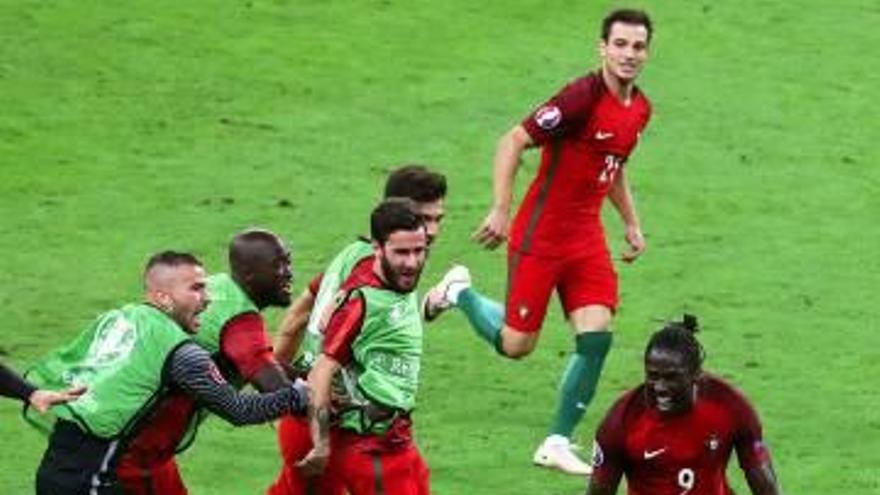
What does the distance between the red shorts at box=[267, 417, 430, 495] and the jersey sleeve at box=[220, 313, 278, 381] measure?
611 millimetres

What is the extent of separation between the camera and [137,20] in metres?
23.7

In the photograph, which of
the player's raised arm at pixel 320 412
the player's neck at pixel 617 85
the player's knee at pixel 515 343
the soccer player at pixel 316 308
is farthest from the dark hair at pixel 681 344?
the player's knee at pixel 515 343

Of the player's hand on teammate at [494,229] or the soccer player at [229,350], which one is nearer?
the soccer player at [229,350]

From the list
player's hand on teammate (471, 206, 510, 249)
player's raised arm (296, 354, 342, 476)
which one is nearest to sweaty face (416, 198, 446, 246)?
player's raised arm (296, 354, 342, 476)

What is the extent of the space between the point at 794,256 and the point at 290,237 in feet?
11.8

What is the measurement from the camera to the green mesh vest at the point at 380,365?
11.5 meters

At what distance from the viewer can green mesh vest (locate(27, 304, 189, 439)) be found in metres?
10.8

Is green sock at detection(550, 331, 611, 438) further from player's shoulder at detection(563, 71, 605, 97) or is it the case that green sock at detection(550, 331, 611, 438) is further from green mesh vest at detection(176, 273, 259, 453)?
green mesh vest at detection(176, 273, 259, 453)

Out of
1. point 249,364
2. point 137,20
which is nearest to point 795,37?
point 137,20

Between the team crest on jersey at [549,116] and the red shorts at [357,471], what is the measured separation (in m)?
2.72

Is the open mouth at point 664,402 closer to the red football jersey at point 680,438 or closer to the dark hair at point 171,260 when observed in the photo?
the red football jersey at point 680,438

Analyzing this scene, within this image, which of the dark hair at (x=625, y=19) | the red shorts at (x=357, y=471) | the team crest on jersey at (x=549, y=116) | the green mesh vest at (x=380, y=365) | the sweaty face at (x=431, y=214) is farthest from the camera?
the dark hair at (x=625, y=19)

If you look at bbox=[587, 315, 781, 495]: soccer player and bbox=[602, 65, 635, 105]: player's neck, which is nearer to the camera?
bbox=[587, 315, 781, 495]: soccer player

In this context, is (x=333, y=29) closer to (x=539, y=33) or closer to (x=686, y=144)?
(x=539, y=33)
